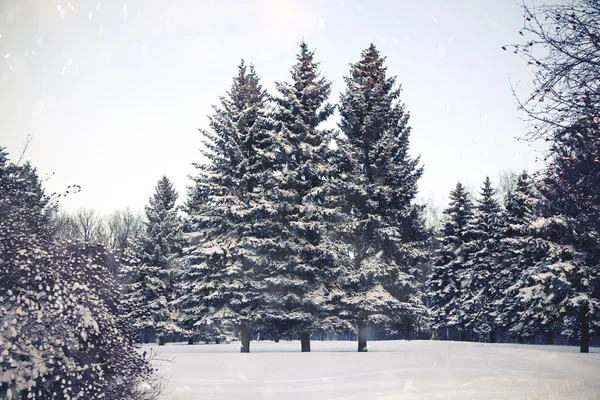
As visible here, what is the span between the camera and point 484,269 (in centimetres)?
3388

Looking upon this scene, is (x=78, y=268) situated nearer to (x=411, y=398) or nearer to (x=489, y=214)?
(x=411, y=398)

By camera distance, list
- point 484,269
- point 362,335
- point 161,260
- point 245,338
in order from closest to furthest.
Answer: point 362,335 < point 245,338 < point 484,269 < point 161,260

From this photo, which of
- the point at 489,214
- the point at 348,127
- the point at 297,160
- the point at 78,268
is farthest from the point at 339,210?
the point at 489,214

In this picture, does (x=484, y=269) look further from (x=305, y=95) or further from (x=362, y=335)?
(x=305, y=95)

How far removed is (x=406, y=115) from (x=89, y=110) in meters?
14.4

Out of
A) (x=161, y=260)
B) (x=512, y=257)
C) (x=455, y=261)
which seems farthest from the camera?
(x=455, y=261)

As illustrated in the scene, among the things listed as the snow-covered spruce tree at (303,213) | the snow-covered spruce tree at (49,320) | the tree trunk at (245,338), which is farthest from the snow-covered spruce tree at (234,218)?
the snow-covered spruce tree at (49,320)

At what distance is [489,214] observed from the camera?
3503 cm

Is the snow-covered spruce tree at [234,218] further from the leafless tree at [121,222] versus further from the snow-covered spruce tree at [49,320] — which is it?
the leafless tree at [121,222]

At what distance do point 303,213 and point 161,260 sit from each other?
17614 millimetres

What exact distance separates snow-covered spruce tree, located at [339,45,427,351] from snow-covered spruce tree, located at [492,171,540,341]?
9.82 m

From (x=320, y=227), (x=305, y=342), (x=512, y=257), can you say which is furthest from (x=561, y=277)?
(x=305, y=342)

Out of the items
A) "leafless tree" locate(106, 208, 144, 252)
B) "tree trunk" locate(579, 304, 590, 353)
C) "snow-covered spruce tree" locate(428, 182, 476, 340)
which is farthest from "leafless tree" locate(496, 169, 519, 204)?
"leafless tree" locate(106, 208, 144, 252)

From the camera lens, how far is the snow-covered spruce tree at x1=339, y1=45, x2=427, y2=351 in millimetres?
19984
